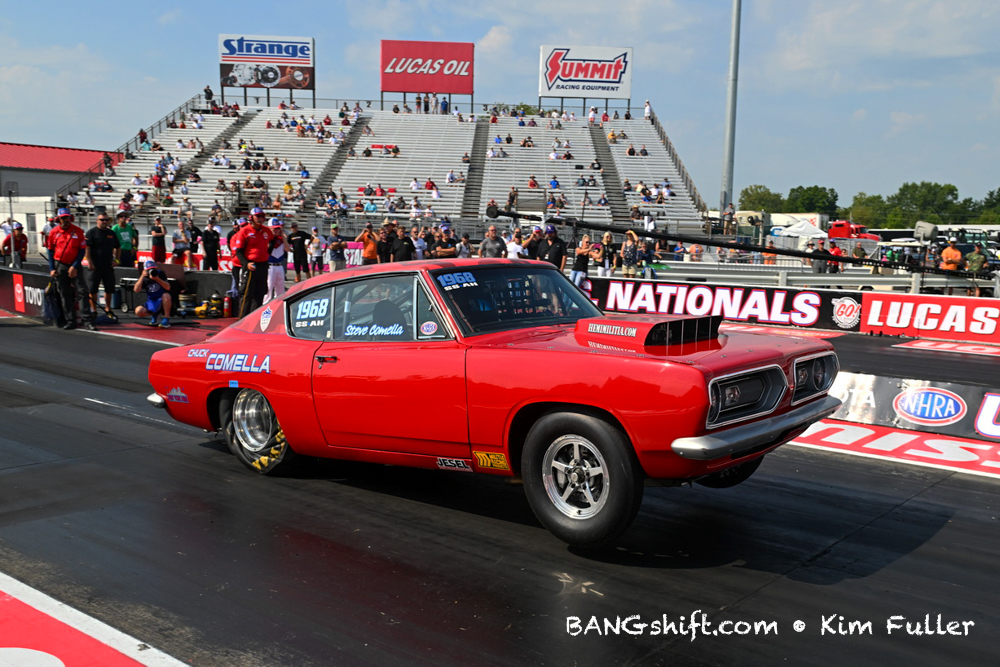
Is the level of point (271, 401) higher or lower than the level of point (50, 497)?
higher

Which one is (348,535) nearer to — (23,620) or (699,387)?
(23,620)

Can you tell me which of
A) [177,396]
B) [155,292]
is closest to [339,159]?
[155,292]

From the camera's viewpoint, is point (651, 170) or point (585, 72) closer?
point (651, 170)

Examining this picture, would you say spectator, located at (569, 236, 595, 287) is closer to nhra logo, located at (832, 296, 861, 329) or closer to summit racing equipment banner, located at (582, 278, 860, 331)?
summit racing equipment banner, located at (582, 278, 860, 331)

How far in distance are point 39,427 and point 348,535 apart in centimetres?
419

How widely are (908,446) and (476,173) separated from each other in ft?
129

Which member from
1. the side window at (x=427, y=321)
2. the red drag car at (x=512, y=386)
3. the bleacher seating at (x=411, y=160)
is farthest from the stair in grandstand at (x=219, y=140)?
the side window at (x=427, y=321)

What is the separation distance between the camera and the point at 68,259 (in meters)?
13.9

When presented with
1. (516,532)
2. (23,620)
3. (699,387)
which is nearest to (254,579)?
(23,620)

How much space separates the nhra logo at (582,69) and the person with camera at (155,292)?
4192cm

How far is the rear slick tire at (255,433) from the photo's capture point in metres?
5.73

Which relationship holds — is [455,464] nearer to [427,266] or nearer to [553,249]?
[427,266]

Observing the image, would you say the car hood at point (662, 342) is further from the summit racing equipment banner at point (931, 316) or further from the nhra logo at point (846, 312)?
the nhra logo at point (846, 312)

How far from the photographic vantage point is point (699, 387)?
3.81 m
